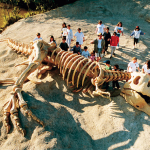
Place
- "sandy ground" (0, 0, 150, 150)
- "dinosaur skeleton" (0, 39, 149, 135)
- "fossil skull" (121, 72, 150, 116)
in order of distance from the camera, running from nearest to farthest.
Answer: "sandy ground" (0, 0, 150, 150) → "dinosaur skeleton" (0, 39, 149, 135) → "fossil skull" (121, 72, 150, 116)

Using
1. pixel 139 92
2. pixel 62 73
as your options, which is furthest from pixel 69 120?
pixel 139 92

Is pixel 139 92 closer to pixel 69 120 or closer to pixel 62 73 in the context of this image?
pixel 69 120

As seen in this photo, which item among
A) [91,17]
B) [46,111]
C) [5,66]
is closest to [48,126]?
[46,111]

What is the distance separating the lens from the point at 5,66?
6.82 m

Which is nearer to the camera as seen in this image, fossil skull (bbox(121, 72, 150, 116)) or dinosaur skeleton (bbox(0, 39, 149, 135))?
dinosaur skeleton (bbox(0, 39, 149, 135))

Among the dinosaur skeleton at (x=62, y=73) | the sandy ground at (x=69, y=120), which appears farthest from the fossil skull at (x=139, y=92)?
the dinosaur skeleton at (x=62, y=73)

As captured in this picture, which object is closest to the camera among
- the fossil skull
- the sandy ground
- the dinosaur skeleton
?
the sandy ground

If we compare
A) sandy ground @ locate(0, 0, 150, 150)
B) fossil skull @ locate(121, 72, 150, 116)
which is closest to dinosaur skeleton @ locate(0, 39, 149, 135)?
sandy ground @ locate(0, 0, 150, 150)

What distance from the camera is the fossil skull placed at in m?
4.57

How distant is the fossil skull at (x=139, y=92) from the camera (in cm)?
457

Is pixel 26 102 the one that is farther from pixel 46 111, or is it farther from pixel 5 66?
pixel 5 66

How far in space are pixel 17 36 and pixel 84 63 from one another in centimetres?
601

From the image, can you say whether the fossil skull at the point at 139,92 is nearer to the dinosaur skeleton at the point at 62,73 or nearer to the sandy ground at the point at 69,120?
the sandy ground at the point at 69,120

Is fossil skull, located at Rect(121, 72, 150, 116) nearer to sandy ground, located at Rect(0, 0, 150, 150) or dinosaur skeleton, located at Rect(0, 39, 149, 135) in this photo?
sandy ground, located at Rect(0, 0, 150, 150)
